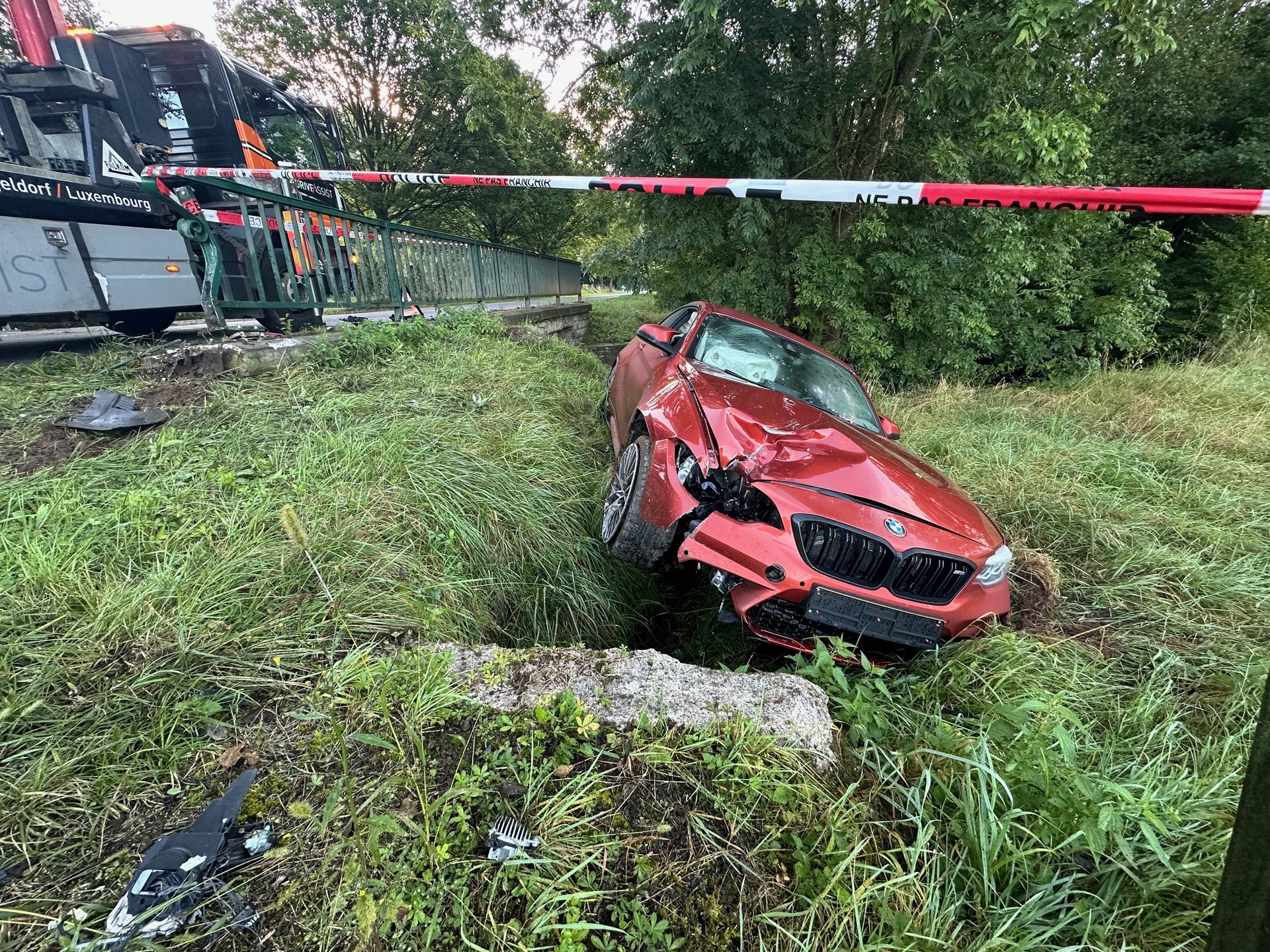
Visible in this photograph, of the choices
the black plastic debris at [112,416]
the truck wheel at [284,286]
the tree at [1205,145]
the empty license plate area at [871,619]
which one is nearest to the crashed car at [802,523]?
the empty license plate area at [871,619]

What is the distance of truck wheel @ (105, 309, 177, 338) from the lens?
545cm

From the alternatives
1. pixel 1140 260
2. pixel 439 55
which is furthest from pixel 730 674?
pixel 439 55

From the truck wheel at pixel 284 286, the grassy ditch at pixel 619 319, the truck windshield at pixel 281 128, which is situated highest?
the truck windshield at pixel 281 128

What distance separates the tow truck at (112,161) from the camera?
4512 millimetres

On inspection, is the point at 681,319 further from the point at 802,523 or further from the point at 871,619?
the point at 871,619

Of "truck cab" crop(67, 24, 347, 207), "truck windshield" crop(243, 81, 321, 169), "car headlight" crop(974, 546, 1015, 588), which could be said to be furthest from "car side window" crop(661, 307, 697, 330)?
"truck windshield" crop(243, 81, 321, 169)

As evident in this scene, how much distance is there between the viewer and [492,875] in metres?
1.10

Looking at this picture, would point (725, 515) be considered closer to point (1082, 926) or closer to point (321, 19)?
point (1082, 926)

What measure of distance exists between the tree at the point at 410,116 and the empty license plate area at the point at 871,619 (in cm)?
1115

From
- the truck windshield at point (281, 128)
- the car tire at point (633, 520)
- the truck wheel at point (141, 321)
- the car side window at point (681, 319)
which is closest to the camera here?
the car tire at point (633, 520)

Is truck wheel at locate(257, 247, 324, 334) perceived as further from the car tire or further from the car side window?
the car tire

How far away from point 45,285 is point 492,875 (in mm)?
6794

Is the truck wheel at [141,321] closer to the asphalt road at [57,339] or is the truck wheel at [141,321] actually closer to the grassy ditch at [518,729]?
the asphalt road at [57,339]

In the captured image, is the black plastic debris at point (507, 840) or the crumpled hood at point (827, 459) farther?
the crumpled hood at point (827, 459)
